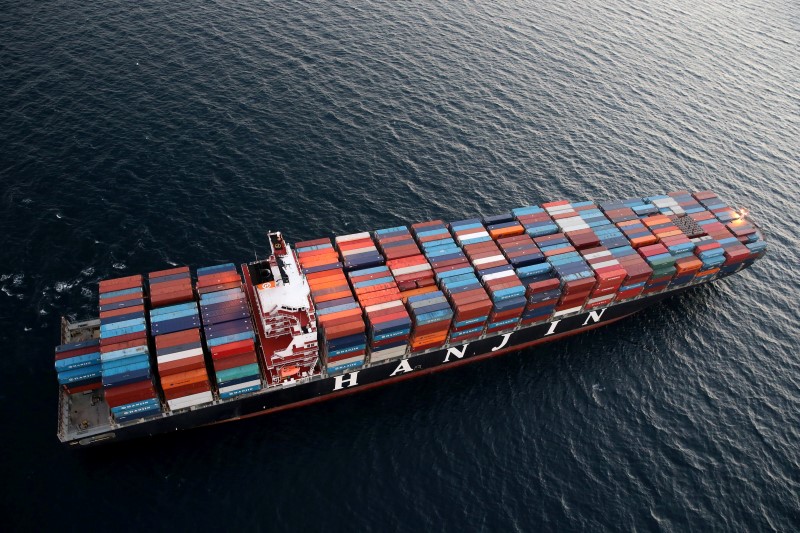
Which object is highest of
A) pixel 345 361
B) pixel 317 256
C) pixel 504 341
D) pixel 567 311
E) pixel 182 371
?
pixel 317 256

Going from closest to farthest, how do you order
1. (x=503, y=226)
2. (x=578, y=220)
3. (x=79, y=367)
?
(x=79, y=367)
(x=503, y=226)
(x=578, y=220)

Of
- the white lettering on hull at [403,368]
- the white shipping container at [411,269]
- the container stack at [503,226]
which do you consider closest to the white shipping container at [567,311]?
the container stack at [503,226]

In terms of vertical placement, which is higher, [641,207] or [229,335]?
[641,207]

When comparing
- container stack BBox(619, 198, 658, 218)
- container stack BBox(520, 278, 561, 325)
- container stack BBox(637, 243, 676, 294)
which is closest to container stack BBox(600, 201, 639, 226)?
container stack BBox(619, 198, 658, 218)

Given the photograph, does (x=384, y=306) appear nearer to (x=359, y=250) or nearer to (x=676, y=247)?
(x=359, y=250)

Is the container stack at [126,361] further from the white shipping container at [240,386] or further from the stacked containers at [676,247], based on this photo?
the stacked containers at [676,247]

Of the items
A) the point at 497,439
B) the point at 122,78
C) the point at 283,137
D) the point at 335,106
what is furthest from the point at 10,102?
the point at 497,439

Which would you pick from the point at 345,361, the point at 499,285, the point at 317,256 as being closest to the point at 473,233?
the point at 499,285
